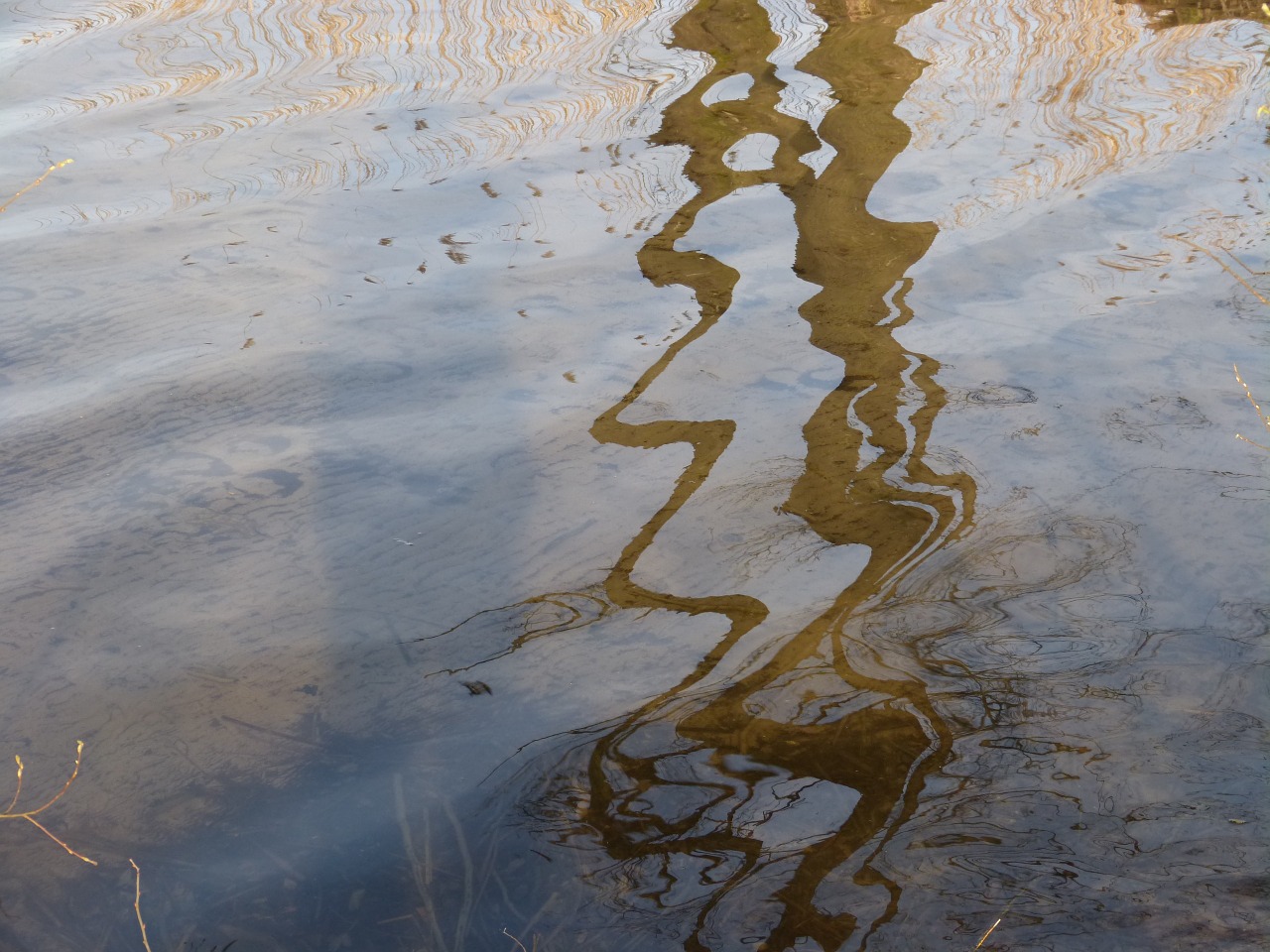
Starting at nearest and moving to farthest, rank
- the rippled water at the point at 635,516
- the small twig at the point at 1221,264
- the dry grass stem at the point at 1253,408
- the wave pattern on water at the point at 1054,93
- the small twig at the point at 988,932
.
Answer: the small twig at the point at 988,932, the rippled water at the point at 635,516, the dry grass stem at the point at 1253,408, the small twig at the point at 1221,264, the wave pattern on water at the point at 1054,93

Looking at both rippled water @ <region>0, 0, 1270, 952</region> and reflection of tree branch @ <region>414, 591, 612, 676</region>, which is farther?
reflection of tree branch @ <region>414, 591, 612, 676</region>

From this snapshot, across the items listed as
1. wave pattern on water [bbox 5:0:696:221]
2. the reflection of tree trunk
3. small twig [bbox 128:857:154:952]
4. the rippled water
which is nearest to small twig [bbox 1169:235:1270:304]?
the rippled water

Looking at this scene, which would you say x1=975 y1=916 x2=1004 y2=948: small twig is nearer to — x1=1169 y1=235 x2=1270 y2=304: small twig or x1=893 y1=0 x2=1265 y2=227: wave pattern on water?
x1=1169 y1=235 x2=1270 y2=304: small twig

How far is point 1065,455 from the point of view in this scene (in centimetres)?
263

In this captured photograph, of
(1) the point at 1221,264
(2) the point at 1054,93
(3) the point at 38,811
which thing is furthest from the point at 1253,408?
(3) the point at 38,811

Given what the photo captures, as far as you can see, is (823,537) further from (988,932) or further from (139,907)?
(139,907)

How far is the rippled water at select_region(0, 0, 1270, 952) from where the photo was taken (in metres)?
1.76

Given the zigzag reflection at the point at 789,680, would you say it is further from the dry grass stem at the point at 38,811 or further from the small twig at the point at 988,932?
the dry grass stem at the point at 38,811

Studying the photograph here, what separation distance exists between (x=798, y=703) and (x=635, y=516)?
2.08 ft

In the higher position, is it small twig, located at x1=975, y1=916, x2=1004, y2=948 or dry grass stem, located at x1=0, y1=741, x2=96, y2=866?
dry grass stem, located at x1=0, y1=741, x2=96, y2=866

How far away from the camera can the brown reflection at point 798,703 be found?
1728mm

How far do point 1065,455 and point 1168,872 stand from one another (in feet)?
3.71

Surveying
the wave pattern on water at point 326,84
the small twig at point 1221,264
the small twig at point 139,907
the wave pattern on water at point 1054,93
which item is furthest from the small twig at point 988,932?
the wave pattern on water at point 326,84

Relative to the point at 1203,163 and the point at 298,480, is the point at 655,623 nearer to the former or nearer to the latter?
the point at 298,480
